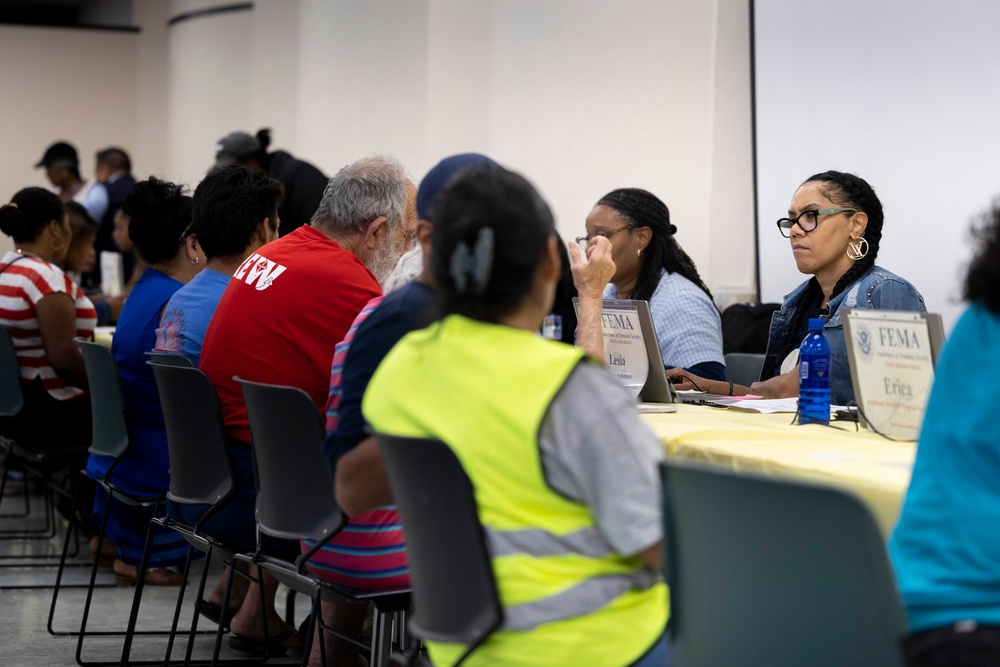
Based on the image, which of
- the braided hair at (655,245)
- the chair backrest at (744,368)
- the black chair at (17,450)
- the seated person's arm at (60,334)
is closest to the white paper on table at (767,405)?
the chair backrest at (744,368)

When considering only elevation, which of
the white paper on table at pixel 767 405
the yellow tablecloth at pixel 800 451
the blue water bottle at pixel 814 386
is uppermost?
the blue water bottle at pixel 814 386

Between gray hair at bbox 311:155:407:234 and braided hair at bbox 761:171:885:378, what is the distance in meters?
1.13

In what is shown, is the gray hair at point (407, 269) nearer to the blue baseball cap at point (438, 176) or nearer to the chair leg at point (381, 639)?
the blue baseball cap at point (438, 176)

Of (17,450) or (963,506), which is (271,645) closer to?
(17,450)

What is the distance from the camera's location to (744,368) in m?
3.58

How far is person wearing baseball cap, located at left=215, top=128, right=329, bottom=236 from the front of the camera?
546cm

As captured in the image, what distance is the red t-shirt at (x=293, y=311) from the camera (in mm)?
2611

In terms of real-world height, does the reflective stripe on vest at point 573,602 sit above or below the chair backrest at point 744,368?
below

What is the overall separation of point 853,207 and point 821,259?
0.54ft

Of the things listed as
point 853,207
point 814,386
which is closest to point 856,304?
point 853,207

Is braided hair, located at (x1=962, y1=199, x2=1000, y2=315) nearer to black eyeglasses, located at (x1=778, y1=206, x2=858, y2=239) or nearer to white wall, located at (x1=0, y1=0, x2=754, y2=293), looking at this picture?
black eyeglasses, located at (x1=778, y1=206, x2=858, y2=239)

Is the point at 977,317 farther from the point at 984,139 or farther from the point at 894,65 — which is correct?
the point at 894,65

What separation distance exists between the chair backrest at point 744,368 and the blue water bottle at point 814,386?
42.0 inches

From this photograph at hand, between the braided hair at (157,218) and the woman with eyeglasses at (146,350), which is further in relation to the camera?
the braided hair at (157,218)
